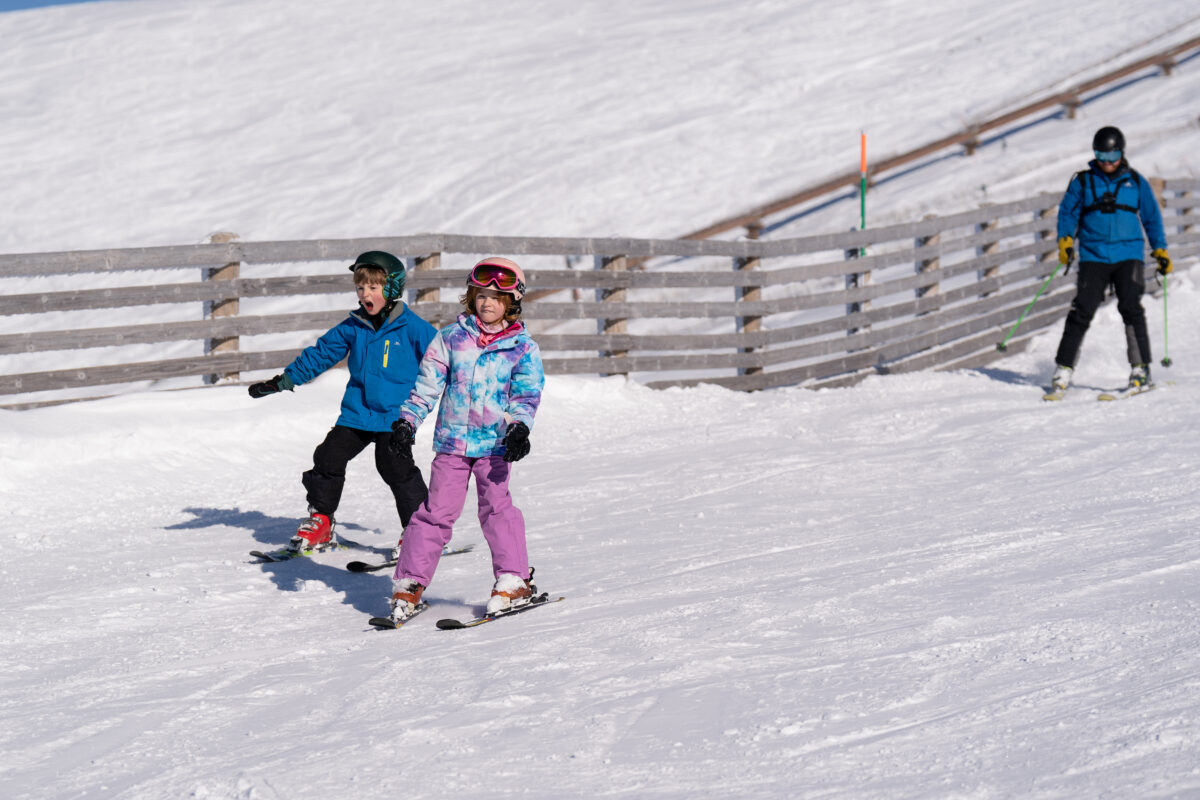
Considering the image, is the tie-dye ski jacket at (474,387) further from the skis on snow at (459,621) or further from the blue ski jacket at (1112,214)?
the blue ski jacket at (1112,214)

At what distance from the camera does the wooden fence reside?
344 inches

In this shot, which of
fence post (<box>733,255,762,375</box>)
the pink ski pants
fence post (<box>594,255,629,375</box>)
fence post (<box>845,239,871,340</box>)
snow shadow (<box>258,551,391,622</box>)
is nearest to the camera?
the pink ski pants

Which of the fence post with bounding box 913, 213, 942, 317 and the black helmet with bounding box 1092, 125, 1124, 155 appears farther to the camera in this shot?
the fence post with bounding box 913, 213, 942, 317

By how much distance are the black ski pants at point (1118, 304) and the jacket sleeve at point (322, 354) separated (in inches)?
239

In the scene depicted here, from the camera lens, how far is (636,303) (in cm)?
1110

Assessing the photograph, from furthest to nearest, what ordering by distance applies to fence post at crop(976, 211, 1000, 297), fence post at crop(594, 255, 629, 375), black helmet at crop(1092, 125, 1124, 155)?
fence post at crop(976, 211, 1000, 297)
fence post at crop(594, 255, 629, 375)
black helmet at crop(1092, 125, 1124, 155)

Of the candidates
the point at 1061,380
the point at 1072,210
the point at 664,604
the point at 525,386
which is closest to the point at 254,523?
the point at 525,386

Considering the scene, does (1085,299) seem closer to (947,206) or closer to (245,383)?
(245,383)

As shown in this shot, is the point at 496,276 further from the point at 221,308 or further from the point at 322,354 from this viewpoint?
the point at 221,308

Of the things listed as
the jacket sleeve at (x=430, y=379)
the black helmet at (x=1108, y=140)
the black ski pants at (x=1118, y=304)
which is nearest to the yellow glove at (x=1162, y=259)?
the black ski pants at (x=1118, y=304)

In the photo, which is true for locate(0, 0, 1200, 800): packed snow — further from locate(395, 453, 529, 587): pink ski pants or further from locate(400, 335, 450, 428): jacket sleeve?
locate(400, 335, 450, 428): jacket sleeve

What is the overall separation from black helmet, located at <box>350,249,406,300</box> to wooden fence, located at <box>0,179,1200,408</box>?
307 cm

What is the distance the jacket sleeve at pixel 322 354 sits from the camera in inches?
238

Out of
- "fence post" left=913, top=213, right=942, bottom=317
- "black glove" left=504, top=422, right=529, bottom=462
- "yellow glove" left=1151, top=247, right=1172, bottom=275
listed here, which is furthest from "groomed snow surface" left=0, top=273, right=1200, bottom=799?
"fence post" left=913, top=213, right=942, bottom=317
